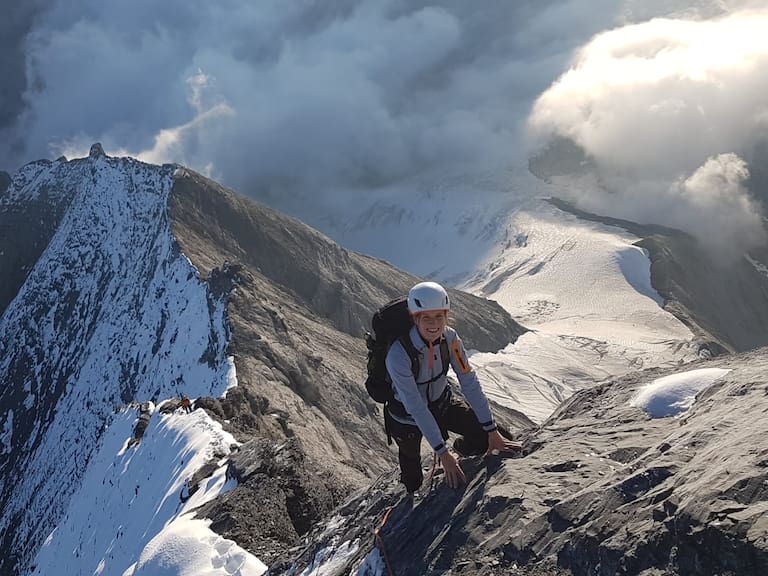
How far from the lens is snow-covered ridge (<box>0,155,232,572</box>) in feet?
180

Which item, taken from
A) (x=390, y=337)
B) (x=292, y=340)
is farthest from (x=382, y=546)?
(x=292, y=340)

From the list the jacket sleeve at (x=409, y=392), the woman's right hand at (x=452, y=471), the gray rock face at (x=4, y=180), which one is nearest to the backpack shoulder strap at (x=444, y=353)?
the jacket sleeve at (x=409, y=392)

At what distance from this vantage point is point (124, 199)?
309 ft

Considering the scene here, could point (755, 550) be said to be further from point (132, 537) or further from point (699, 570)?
point (132, 537)

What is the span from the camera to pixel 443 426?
1086cm

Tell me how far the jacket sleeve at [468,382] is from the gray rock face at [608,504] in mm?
755

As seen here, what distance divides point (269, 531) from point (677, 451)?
32.8 feet

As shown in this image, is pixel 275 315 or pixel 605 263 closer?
pixel 275 315

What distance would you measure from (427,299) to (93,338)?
238ft

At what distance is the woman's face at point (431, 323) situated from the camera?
9.23 metres

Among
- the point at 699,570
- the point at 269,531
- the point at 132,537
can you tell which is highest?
the point at 132,537

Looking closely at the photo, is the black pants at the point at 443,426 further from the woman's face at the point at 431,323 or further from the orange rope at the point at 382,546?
the woman's face at the point at 431,323

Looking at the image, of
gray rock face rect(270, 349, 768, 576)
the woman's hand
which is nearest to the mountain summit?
gray rock face rect(270, 349, 768, 576)

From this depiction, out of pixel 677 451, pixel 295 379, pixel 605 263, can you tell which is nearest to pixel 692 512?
pixel 677 451
